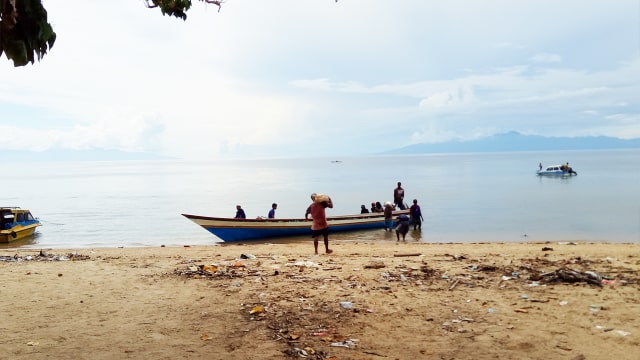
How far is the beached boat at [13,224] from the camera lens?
68.6 feet

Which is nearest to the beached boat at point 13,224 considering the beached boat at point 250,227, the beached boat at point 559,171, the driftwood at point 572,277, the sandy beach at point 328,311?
the beached boat at point 250,227

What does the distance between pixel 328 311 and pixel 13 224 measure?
20.7 meters

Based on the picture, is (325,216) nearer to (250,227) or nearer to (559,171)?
(250,227)

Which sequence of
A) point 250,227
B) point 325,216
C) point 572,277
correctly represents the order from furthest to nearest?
point 250,227, point 325,216, point 572,277

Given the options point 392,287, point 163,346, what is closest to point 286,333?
point 163,346

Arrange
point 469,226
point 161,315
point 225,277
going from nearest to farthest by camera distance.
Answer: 1. point 161,315
2. point 225,277
3. point 469,226

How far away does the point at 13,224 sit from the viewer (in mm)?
21438

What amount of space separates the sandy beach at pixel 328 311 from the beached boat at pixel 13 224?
14.2 meters

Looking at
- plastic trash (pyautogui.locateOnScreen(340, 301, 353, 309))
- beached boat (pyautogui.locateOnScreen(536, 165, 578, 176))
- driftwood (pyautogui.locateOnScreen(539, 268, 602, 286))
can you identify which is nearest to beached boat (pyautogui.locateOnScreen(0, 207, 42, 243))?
plastic trash (pyautogui.locateOnScreen(340, 301, 353, 309))

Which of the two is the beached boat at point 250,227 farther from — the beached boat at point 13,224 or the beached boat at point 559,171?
the beached boat at point 559,171

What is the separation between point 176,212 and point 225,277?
3014 cm

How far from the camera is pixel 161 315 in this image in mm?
6309

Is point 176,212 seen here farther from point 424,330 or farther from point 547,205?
point 424,330

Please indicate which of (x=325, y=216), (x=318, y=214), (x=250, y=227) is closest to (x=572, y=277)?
(x=318, y=214)
